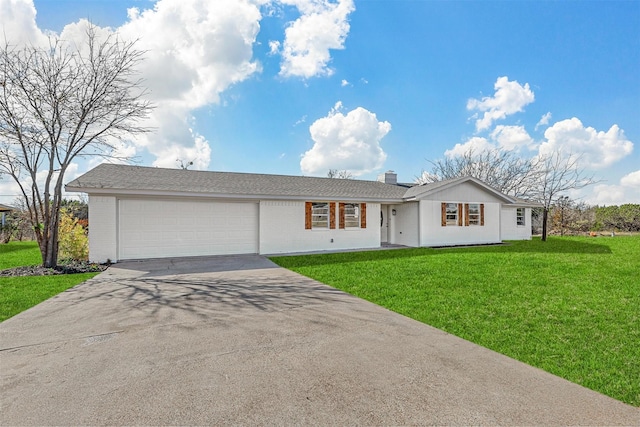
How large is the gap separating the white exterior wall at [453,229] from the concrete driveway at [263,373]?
35.0 ft

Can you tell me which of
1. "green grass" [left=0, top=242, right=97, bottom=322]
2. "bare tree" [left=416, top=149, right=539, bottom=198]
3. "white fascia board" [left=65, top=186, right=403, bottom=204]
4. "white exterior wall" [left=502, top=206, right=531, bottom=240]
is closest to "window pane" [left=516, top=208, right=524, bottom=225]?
"white exterior wall" [left=502, top=206, right=531, bottom=240]

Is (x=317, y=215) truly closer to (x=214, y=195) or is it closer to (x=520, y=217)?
(x=214, y=195)

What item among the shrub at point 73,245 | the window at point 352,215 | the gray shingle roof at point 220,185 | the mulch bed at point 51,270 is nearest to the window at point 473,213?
the gray shingle roof at point 220,185

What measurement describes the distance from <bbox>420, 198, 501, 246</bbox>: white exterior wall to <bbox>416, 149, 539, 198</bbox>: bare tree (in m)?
9.89

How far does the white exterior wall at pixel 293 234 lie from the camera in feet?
41.1

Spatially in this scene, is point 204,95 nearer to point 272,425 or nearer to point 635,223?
point 272,425

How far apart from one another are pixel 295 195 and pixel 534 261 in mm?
8734

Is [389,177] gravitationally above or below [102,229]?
above

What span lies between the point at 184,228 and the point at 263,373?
9.78 m

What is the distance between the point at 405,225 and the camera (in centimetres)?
1559

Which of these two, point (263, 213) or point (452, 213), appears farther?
point (452, 213)

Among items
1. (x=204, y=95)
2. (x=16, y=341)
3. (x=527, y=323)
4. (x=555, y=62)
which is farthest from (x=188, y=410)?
(x=555, y=62)

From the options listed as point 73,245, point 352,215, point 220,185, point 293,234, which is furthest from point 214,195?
point 352,215

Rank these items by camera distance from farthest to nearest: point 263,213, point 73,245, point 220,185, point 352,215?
point 352,215 → point 263,213 → point 220,185 → point 73,245
